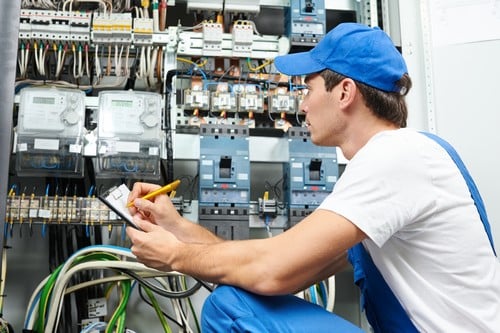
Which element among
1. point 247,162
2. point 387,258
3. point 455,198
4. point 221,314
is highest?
point 247,162

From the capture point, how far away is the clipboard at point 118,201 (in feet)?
4.48

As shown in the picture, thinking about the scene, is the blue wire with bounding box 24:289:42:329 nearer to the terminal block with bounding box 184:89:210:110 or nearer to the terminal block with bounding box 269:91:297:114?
the terminal block with bounding box 184:89:210:110

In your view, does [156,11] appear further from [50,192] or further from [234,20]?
[50,192]

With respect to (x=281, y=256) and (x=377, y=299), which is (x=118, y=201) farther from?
(x=377, y=299)

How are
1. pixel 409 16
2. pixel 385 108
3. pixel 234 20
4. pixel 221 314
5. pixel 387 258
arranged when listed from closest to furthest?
1. pixel 221 314
2. pixel 387 258
3. pixel 385 108
4. pixel 409 16
5. pixel 234 20

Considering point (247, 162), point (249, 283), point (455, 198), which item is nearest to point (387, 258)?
point (455, 198)

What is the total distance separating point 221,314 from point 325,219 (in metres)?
0.29

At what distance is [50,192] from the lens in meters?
2.36

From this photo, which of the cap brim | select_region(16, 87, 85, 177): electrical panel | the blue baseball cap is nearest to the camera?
the blue baseball cap

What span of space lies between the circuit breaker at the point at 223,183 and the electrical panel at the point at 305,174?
20 centimetres

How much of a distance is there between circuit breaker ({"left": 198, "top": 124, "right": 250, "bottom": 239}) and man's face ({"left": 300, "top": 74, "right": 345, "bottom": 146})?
0.78 meters

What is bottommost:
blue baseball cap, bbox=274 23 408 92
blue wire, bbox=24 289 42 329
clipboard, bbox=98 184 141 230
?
blue wire, bbox=24 289 42 329

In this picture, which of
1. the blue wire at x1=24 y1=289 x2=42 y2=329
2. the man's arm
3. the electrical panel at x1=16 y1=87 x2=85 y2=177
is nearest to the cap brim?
the man's arm

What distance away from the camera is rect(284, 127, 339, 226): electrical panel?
2195 millimetres
